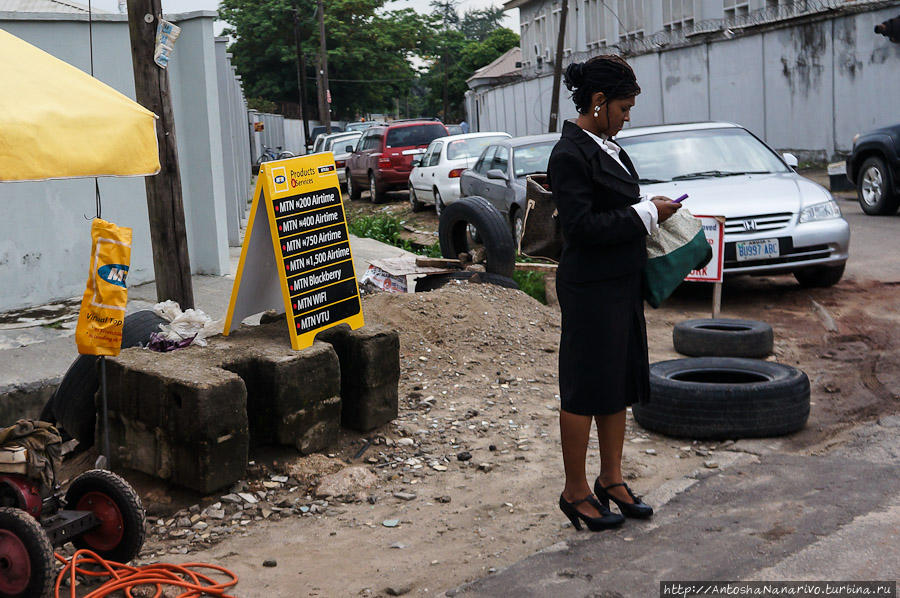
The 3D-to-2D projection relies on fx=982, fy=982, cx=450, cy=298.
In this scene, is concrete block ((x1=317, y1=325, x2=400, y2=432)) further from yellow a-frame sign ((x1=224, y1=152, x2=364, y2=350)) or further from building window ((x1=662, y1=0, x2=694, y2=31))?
building window ((x1=662, y1=0, x2=694, y2=31))

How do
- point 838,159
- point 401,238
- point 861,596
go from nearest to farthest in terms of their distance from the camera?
point 861,596 → point 401,238 → point 838,159

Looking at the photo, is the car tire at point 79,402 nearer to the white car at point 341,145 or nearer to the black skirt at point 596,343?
the black skirt at point 596,343

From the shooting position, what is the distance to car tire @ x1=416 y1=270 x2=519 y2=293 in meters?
9.18

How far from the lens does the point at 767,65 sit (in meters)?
27.5

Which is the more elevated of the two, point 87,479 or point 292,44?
point 292,44

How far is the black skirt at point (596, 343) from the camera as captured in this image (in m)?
4.13

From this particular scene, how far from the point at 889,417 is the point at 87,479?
4.43 meters

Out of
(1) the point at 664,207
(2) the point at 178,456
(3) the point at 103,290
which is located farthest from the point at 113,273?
(1) the point at 664,207

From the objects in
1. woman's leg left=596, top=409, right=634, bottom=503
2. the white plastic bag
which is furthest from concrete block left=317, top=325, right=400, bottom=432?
woman's leg left=596, top=409, right=634, bottom=503

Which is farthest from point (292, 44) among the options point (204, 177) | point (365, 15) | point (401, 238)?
point (204, 177)

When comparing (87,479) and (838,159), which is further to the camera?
(838,159)

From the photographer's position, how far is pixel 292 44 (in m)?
63.8

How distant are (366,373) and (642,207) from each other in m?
2.31

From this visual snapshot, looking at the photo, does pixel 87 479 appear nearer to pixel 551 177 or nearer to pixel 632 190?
pixel 551 177
